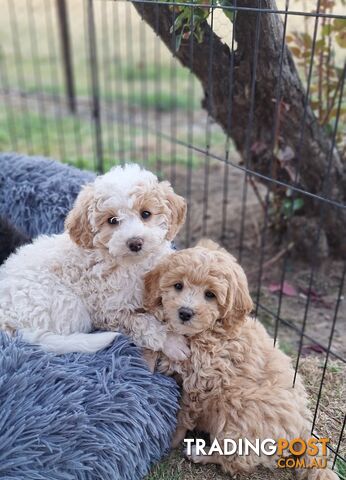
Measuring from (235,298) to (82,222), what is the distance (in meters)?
0.67

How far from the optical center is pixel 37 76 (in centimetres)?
782

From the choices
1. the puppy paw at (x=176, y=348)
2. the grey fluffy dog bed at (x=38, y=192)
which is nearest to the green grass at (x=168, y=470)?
the puppy paw at (x=176, y=348)

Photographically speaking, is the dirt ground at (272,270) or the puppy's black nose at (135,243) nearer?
the puppy's black nose at (135,243)

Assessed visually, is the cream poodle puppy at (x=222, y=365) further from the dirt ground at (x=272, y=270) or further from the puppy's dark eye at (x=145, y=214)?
the dirt ground at (x=272, y=270)

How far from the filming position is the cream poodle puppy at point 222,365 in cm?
187

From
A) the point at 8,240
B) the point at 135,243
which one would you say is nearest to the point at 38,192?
the point at 8,240

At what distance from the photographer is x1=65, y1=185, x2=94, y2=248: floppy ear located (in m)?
1.99

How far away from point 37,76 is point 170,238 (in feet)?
21.6

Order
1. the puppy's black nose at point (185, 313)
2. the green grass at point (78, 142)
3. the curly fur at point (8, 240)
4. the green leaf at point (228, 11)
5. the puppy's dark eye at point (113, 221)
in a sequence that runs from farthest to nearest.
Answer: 1. the green grass at point (78, 142)
2. the curly fur at point (8, 240)
3. the green leaf at point (228, 11)
4. the puppy's dark eye at point (113, 221)
5. the puppy's black nose at point (185, 313)

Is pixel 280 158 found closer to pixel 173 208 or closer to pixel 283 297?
pixel 283 297

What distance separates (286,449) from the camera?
6.16 feet

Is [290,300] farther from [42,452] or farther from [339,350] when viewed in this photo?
[42,452]

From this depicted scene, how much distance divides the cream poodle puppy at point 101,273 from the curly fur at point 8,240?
384 mm

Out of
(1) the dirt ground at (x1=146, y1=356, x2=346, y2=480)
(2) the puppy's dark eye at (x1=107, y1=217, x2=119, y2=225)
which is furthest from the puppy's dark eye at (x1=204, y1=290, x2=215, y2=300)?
(1) the dirt ground at (x1=146, y1=356, x2=346, y2=480)
